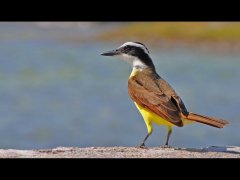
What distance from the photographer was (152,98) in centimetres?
1364

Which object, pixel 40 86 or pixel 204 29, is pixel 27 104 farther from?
pixel 204 29

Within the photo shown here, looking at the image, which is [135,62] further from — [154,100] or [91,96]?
[91,96]

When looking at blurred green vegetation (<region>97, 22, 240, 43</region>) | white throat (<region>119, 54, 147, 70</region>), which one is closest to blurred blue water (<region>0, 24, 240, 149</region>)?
blurred green vegetation (<region>97, 22, 240, 43</region>)

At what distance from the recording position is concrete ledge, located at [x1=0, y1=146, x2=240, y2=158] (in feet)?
40.0

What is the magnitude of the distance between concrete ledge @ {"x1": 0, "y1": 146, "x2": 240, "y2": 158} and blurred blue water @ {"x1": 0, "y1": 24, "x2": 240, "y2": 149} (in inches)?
677

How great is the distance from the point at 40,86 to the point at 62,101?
6.92m

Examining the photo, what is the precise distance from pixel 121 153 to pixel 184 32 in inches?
3152

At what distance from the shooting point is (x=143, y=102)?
13688 mm

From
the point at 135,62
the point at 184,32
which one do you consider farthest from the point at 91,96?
the point at 184,32

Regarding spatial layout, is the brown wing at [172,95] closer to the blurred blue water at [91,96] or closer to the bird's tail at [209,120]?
the bird's tail at [209,120]

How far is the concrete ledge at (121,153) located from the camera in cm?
1219

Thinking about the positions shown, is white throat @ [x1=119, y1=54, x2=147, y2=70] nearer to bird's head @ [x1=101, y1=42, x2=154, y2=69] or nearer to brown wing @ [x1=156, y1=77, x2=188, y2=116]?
bird's head @ [x1=101, y1=42, x2=154, y2=69]

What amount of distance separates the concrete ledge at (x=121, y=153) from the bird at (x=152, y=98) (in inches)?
17.9

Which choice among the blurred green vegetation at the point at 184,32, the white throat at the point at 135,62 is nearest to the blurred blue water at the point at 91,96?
the blurred green vegetation at the point at 184,32
